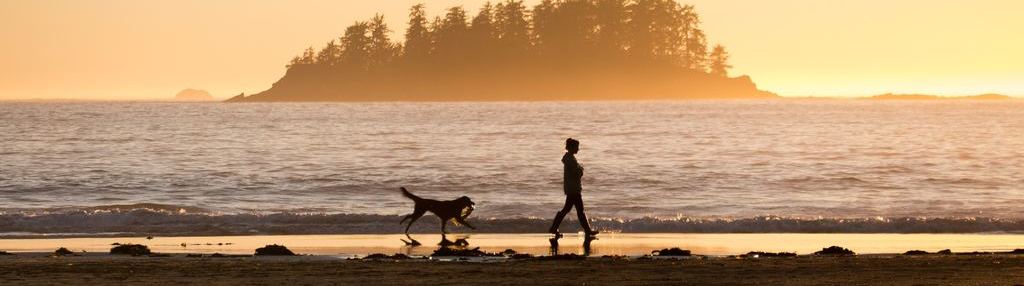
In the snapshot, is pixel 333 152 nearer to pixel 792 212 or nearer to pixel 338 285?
pixel 792 212

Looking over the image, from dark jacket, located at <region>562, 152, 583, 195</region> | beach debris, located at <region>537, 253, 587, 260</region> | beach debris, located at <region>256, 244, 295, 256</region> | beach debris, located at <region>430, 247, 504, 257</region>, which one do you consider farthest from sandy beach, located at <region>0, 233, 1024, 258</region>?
beach debris, located at <region>537, 253, 587, 260</region>

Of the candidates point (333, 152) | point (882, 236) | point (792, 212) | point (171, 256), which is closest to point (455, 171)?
point (333, 152)

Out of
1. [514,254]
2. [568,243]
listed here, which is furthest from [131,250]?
[568,243]

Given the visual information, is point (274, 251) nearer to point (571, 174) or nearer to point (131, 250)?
point (131, 250)

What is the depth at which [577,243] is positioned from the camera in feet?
65.4

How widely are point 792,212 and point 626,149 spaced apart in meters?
31.7

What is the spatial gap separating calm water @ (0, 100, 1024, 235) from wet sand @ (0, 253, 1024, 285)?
37.2 feet

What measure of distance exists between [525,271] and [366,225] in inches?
375

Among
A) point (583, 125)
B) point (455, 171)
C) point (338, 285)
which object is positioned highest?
point (583, 125)

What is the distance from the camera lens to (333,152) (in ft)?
192

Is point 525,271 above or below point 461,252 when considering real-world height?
below

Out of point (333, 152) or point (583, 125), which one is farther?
point (583, 125)

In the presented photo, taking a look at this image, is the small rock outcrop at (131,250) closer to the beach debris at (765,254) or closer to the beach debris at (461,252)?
the beach debris at (461,252)

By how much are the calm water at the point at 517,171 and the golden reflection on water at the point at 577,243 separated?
18.3 feet
